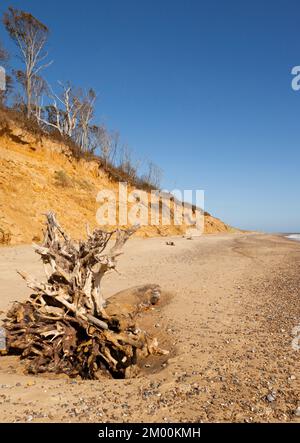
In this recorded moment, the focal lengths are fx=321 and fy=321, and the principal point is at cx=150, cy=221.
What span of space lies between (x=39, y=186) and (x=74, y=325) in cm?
1809

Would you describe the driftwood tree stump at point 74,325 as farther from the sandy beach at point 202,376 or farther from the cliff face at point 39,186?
the cliff face at point 39,186

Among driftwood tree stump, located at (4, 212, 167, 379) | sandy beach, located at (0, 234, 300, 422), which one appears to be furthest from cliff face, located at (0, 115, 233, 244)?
driftwood tree stump, located at (4, 212, 167, 379)

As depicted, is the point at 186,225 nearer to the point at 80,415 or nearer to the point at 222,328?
the point at 222,328

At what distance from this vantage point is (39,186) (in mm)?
21484

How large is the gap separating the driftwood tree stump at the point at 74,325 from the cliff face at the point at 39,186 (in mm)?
12352

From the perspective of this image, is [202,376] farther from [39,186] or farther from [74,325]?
[39,186]

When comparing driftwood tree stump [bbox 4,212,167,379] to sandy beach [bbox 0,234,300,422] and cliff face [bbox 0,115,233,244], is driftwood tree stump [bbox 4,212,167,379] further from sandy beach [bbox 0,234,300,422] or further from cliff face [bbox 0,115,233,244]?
cliff face [bbox 0,115,233,244]

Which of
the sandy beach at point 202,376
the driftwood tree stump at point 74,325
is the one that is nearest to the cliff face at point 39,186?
the sandy beach at point 202,376

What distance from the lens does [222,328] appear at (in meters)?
5.85

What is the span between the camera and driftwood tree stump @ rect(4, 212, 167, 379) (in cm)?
459

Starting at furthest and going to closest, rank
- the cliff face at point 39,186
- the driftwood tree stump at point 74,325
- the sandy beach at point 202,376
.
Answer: the cliff face at point 39,186 → the driftwood tree stump at point 74,325 → the sandy beach at point 202,376

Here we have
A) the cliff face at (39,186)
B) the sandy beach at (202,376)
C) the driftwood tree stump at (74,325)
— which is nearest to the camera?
the sandy beach at (202,376)

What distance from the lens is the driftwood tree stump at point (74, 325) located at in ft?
15.1
